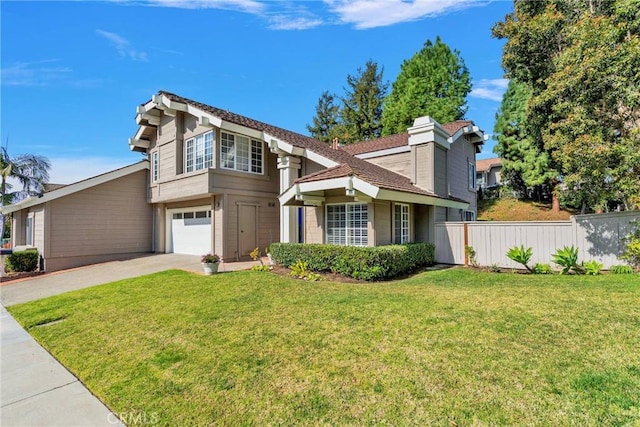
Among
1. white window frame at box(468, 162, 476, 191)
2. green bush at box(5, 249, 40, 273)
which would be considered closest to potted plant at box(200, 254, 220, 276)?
green bush at box(5, 249, 40, 273)

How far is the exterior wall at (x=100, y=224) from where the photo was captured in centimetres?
1430

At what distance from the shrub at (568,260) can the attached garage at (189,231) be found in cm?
1364

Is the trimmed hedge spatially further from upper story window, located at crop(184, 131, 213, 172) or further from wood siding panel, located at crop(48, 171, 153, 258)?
wood siding panel, located at crop(48, 171, 153, 258)

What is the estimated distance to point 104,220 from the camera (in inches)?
621

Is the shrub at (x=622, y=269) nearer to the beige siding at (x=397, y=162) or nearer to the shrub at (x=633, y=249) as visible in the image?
the shrub at (x=633, y=249)

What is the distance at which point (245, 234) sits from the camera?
46.9 feet

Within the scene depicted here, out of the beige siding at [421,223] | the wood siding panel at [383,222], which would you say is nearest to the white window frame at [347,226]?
the wood siding panel at [383,222]

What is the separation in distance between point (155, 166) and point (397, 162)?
13.1 meters

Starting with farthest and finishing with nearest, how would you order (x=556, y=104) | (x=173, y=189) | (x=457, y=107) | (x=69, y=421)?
1. (x=457, y=107)
2. (x=173, y=189)
3. (x=556, y=104)
4. (x=69, y=421)

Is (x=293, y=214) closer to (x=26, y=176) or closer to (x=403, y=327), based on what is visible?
(x=403, y=327)

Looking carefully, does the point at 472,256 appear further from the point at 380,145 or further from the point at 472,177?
the point at 472,177

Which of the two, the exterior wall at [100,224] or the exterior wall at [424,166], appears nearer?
the exterior wall at [424,166]

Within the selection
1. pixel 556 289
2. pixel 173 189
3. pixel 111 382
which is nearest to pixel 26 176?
pixel 173 189

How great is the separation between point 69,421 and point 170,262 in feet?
37.1
